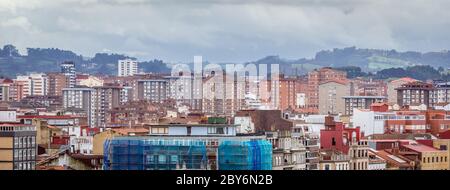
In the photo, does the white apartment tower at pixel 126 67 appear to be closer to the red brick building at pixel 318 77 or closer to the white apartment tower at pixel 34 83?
the white apartment tower at pixel 34 83

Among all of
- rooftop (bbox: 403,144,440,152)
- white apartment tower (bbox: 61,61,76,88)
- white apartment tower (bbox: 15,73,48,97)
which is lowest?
rooftop (bbox: 403,144,440,152)

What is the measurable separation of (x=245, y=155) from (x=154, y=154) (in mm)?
A: 997

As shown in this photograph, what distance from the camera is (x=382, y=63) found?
55.7 meters

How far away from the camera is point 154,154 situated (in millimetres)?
13961

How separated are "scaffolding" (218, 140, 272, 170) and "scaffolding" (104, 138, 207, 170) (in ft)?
0.57

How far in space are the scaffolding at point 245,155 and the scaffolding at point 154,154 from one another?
6.8 inches

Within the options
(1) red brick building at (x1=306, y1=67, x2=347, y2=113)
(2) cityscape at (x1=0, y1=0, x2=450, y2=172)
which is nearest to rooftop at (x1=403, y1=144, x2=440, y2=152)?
(2) cityscape at (x1=0, y1=0, x2=450, y2=172)

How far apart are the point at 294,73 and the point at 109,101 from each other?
545cm

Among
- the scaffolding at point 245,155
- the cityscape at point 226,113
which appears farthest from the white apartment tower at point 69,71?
the scaffolding at point 245,155

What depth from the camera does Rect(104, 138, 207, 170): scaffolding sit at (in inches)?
513

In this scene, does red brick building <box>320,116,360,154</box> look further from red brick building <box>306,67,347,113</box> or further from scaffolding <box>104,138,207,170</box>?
red brick building <box>306,67,347,113</box>

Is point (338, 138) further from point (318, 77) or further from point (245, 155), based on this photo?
point (318, 77)

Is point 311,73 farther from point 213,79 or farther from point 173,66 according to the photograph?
point 213,79

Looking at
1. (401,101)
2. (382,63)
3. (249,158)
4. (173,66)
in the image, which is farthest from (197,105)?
(249,158)
